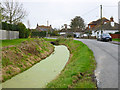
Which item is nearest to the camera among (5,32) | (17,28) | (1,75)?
(1,75)

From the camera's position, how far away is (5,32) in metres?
25.5

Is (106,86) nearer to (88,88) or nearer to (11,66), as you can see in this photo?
(88,88)

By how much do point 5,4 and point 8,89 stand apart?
22.1 metres

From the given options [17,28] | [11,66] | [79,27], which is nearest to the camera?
[11,66]

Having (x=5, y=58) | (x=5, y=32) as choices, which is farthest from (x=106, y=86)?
(x=5, y=32)

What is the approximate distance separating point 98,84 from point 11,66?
8.76 m

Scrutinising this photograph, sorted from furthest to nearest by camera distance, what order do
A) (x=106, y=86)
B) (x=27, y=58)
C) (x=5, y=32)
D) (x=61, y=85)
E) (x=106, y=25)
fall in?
1. (x=106, y=25)
2. (x=5, y=32)
3. (x=27, y=58)
4. (x=61, y=85)
5. (x=106, y=86)

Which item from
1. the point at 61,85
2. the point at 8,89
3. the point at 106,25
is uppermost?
the point at 106,25

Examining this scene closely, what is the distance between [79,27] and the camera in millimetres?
90500

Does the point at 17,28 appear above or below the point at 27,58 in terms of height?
above

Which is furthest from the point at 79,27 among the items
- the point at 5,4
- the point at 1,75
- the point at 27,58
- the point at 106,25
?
the point at 1,75

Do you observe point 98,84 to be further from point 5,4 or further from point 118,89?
point 5,4

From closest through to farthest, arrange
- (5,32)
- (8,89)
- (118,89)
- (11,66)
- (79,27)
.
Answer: (118,89)
(8,89)
(11,66)
(5,32)
(79,27)

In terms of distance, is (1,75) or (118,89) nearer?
(118,89)
